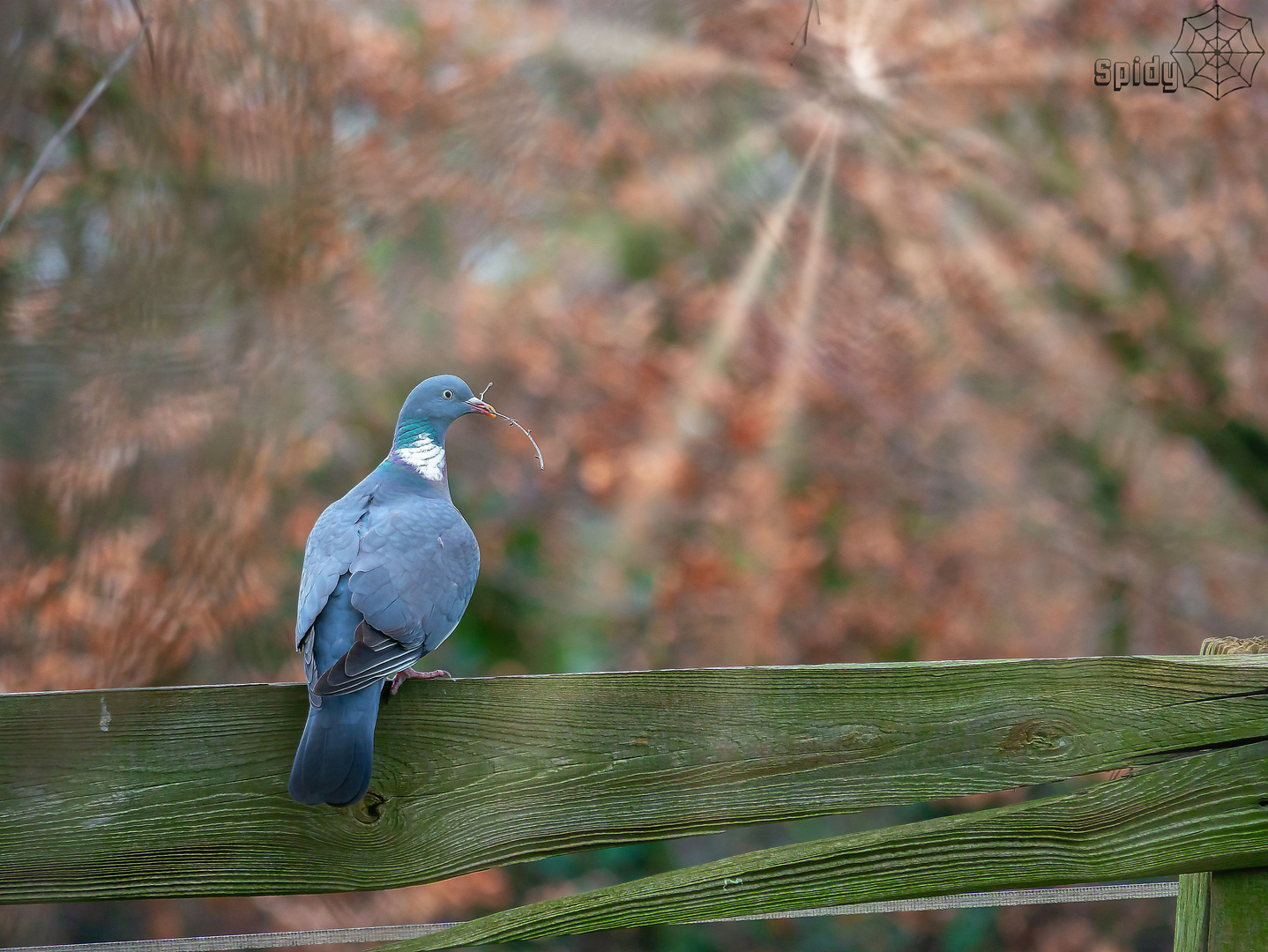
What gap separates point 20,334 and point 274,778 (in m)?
2.30

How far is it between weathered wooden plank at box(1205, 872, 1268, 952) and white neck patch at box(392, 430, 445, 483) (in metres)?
1.29

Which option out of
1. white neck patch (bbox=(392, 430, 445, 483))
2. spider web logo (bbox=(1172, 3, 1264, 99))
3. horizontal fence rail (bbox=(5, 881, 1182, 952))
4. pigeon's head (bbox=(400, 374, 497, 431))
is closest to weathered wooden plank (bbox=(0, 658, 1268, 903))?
horizontal fence rail (bbox=(5, 881, 1182, 952))

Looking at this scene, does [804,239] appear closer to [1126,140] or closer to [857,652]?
[1126,140]

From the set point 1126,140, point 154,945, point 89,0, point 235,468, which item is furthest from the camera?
point 1126,140

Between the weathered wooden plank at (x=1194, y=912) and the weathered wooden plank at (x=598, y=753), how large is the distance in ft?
0.55

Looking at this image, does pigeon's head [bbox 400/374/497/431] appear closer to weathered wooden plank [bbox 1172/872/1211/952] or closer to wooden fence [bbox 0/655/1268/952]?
wooden fence [bbox 0/655/1268/952]

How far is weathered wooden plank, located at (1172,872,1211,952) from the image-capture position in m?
1.08

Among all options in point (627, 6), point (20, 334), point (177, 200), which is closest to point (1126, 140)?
point (627, 6)

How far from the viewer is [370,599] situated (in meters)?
1.36

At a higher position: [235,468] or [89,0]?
[89,0]

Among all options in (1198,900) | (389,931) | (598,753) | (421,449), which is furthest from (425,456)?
(1198,900)

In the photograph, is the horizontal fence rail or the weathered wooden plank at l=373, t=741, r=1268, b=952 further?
the horizontal fence rail

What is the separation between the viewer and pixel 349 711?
41.0 inches

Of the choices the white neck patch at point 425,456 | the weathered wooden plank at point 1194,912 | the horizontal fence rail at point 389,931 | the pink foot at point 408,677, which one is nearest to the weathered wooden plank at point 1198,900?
the weathered wooden plank at point 1194,912
